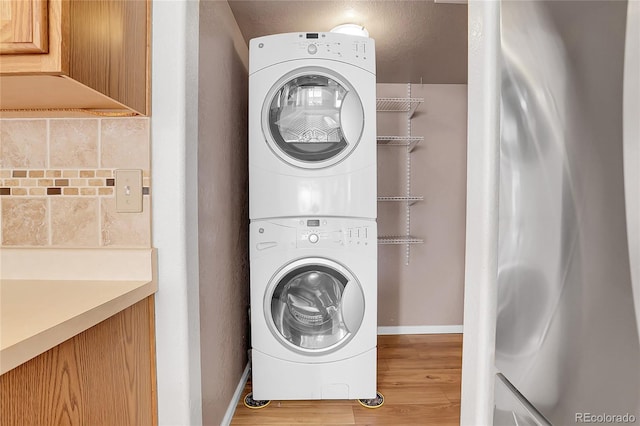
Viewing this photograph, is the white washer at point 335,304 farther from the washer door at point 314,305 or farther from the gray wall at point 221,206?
the gray wall at point 221,206

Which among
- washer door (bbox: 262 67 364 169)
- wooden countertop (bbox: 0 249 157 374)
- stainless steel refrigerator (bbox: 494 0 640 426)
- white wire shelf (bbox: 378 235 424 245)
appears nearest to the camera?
stainless steel refrigerator (bbox: 494 0 640 426)

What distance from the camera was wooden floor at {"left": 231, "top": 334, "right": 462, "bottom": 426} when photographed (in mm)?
1827

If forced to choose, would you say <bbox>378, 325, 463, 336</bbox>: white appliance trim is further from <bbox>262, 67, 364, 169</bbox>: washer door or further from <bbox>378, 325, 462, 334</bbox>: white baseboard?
<bbox>262, 67, 364, 169</bbox>: washer door

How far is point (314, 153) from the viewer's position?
6.16ft

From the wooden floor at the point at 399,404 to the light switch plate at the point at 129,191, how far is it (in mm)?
1320

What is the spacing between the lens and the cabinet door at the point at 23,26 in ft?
2.34

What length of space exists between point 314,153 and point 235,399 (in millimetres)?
1391

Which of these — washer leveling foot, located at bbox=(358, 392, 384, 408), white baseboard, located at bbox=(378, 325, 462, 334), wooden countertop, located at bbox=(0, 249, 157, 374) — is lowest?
washer leveling foot, located at bbox=(358, 392, 384, 408)

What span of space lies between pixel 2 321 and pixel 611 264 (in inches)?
40.6

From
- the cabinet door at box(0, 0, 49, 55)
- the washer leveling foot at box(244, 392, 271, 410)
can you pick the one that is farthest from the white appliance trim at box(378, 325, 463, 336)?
the cabinet door at box(0, 0, 49, 55)

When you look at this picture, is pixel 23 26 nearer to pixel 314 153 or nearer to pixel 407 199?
pixel 314 153

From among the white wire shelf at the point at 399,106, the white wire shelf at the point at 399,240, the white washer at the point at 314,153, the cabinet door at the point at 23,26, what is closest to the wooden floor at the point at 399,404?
the white wire shelf at the point at 399,240

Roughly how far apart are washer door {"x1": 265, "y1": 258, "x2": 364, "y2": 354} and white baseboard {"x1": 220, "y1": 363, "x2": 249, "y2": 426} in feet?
1.37

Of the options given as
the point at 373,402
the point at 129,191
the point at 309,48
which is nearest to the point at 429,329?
the point at 373,402
